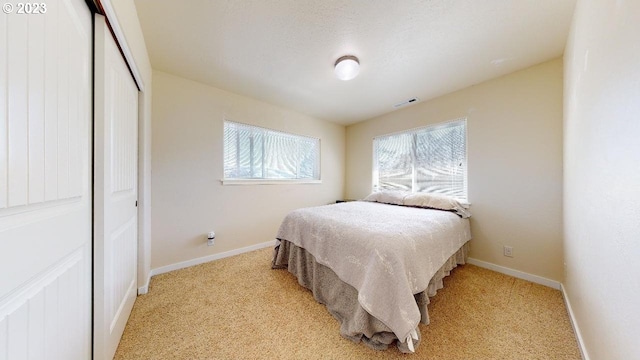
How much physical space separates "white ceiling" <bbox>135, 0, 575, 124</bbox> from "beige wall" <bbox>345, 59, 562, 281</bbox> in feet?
0.73

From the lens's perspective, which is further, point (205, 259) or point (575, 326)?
point (205, 259)

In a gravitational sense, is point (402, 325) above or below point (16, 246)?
below

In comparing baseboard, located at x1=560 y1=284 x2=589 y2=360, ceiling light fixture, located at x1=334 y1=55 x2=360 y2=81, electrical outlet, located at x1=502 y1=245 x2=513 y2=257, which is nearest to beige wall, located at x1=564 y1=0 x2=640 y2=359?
baseboard, located at x1=560 y1=284 x2=589 y2=360

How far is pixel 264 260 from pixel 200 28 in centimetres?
252

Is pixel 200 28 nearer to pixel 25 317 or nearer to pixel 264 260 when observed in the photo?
pixel 25 317

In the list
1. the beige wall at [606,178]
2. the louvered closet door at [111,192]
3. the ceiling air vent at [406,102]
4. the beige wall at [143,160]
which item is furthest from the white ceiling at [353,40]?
the louvered closet door at [111,192]

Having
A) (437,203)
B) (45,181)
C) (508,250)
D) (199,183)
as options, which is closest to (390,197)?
(437,203)

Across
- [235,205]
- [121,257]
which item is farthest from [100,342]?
[235,205]

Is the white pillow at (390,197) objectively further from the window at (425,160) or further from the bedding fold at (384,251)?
the bedding fold at (384,251)

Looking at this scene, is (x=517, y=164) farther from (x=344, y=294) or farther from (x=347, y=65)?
(x=344, y=294)

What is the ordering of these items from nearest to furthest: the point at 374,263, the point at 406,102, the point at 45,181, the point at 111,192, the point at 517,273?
the point at 45,181
the point at 111,192
the point at 374,263
the point at 517,273
the point at 406,102

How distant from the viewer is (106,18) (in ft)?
3.59

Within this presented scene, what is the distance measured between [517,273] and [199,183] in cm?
382

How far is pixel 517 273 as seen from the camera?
222 cm
